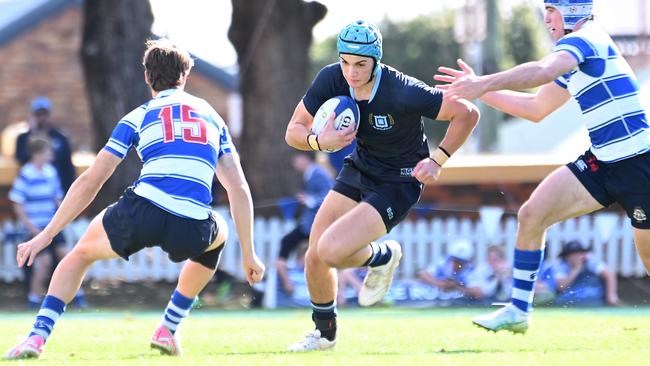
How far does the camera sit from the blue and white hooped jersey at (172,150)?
23.5 feet

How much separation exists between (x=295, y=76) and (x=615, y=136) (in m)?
10.5

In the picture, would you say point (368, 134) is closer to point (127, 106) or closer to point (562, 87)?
point (562, 87)

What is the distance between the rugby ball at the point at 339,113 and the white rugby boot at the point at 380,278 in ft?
4.01

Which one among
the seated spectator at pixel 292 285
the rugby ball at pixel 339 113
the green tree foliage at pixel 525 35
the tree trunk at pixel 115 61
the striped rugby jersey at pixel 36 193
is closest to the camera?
the rugby ball at pixel 339 113

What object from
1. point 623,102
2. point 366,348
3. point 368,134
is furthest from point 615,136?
point 366,348

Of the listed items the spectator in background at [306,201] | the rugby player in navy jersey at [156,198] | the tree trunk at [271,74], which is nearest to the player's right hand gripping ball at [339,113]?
the rugby player in navy jersey at [156,198]

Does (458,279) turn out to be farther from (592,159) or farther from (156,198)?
(156,198)

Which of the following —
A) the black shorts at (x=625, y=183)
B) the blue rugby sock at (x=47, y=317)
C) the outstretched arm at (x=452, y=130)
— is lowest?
the blue rugby sock at (x=47, y=317)

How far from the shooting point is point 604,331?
29.2 feet

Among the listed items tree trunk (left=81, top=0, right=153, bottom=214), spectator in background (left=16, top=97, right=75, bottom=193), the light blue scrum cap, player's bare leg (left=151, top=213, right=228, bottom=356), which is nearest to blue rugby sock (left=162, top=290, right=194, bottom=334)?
player's bare leg (left=151, top=213, right=228, bottom=356)

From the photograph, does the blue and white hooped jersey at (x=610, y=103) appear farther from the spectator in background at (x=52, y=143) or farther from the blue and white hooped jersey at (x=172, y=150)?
the spectator in background at (x=52, y=143)

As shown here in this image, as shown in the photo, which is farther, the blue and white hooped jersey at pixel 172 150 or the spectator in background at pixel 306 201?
the spectator in background at pixel 306 201

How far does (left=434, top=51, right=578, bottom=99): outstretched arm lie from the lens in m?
6.87

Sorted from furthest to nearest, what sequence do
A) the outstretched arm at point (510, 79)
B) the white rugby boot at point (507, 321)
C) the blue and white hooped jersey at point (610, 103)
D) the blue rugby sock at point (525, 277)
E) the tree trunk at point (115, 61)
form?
the tree trunk at point (115, 61), the blue rugby sock at point (525, 277), the white rugby boot at point (507, 321), the blue and white hooped jersey at point (610, 103), the outstretched arm at point (510, 79)
